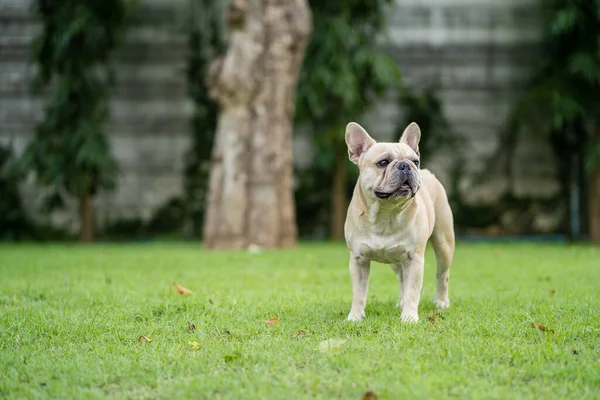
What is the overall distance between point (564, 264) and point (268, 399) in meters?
7.11

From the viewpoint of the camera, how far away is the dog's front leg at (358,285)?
205 inches

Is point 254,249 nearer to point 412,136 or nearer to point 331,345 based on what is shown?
point 412,136

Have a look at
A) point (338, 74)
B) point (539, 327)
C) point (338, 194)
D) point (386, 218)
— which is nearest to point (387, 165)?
point (386, 218)

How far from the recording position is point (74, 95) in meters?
15.1

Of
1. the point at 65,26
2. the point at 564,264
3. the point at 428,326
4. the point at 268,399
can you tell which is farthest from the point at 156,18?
the point at 268,399

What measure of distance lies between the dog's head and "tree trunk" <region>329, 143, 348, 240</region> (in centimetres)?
938

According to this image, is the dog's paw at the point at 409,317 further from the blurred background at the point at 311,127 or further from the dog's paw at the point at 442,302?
the blurred background at the point at 311,127

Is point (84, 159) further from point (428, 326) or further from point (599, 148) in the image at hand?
point (428, 326)

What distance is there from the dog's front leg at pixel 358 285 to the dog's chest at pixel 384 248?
8cm

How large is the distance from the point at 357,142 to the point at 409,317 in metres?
1.29

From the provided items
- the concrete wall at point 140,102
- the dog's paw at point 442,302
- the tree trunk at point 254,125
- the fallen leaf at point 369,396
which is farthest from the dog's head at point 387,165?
the concrete wall at point 140,102

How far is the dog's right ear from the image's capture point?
5367 millimetres

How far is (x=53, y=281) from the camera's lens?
304 inches

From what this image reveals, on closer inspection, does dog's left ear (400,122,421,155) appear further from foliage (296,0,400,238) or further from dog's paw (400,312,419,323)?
foliage (296,0,400,238)
